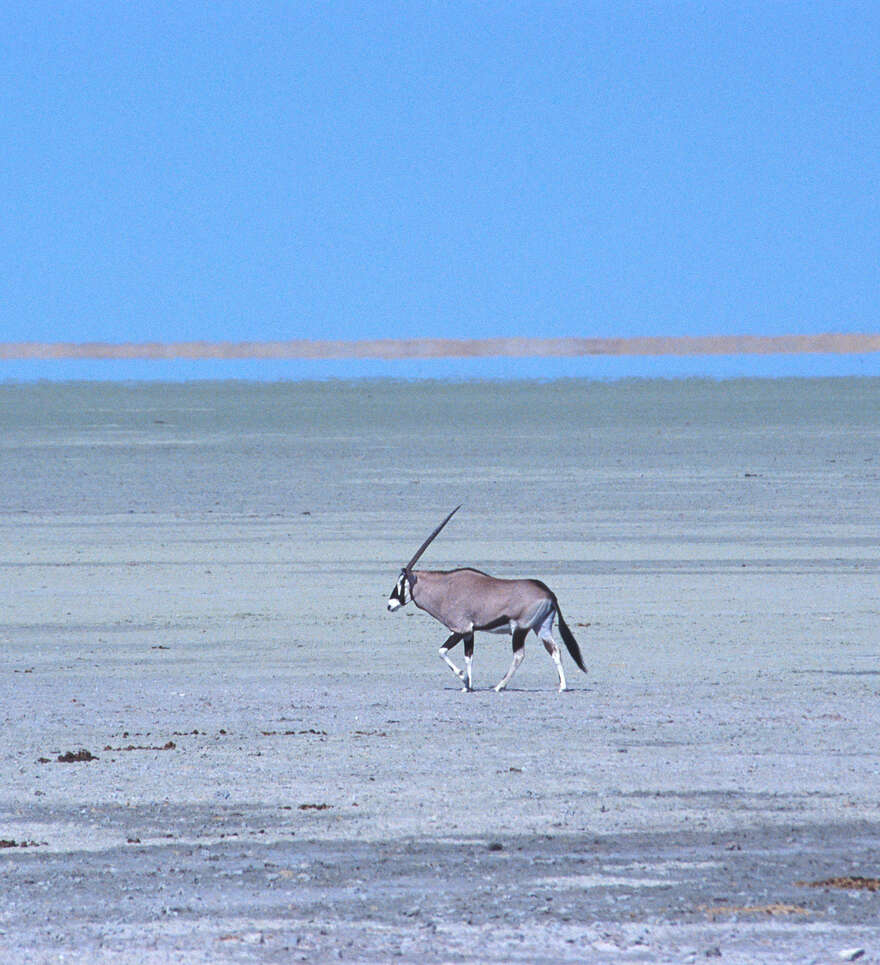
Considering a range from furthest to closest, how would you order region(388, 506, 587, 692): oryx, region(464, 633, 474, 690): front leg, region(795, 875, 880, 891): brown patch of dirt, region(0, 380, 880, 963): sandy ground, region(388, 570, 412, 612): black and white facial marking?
1. region(388, 570, 412, 612): black and white facial marking
2. region(464, 633, 474, 690): front leg
3. region(388, 506, 587, 692): oryx
4. region(795, 875, 880, 891): brown patch of dirt
5. region(0, 380, 880, 963): sandy ground

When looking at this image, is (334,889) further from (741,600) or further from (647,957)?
(741,600)

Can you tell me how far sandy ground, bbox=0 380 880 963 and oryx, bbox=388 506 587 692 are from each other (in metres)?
0.30

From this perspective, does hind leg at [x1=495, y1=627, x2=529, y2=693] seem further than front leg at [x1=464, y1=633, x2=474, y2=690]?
No

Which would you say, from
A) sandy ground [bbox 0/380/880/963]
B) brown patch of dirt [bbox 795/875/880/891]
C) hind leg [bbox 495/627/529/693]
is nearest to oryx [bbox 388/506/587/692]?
hind leg [bbox 495/627/529/693]

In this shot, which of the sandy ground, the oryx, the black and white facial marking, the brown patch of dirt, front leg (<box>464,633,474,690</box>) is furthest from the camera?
the black and white facial marking

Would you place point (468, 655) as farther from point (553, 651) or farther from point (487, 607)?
point (553, 651)

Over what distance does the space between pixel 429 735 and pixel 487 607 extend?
166 centimetres

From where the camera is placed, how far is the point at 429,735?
37.7 ft

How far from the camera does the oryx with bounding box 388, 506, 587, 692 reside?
1284 centimetres

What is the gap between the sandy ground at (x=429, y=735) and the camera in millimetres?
7480

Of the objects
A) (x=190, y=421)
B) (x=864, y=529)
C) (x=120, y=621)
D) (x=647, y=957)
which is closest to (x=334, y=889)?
(x=647, y=957)

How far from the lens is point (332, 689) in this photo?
13508 millimetres

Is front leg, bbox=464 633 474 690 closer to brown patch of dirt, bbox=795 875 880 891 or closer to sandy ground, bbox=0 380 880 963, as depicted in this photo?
sandy ground, bbox=0 380 880 963

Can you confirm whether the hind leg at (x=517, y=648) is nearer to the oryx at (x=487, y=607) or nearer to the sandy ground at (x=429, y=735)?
the oryx at (x=487, y=607)
